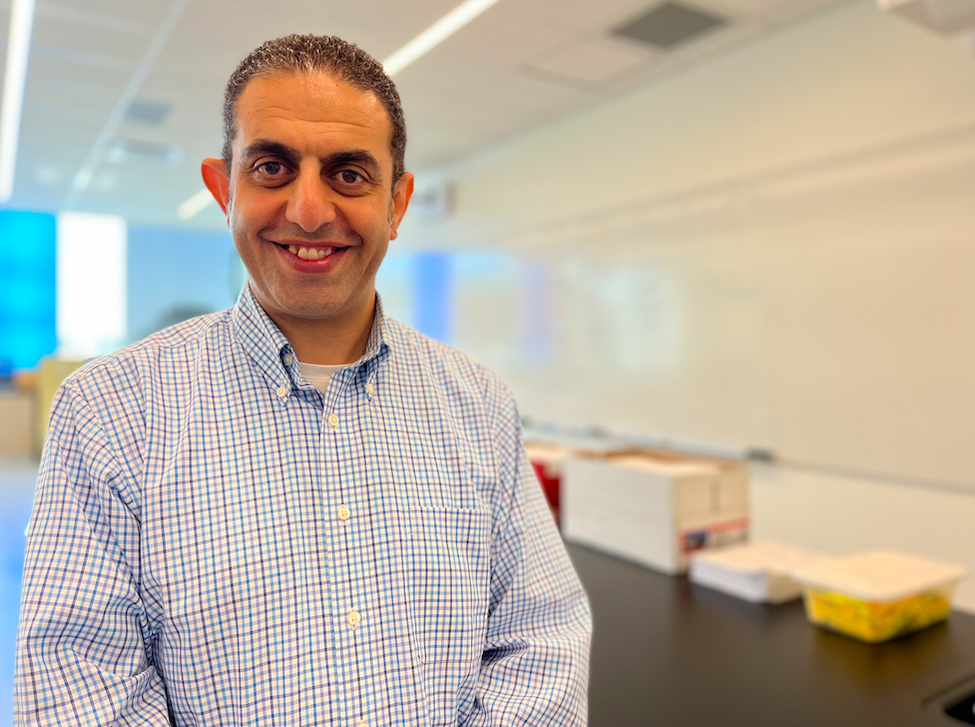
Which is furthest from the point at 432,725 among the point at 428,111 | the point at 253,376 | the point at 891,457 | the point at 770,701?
the point at 428,111

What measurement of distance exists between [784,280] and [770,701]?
8.38 feet

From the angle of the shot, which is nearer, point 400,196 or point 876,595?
point 400,196

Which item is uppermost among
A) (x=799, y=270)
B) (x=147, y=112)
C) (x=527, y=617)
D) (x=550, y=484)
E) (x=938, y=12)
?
(x=147, y=112)

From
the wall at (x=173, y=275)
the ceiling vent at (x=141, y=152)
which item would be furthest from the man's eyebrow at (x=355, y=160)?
the wall at (x=173, y=275)

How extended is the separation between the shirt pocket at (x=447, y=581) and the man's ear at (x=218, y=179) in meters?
→ 0.46

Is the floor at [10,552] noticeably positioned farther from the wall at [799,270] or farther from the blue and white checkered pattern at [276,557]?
the wall at [799,270]

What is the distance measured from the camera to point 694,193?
3787mm

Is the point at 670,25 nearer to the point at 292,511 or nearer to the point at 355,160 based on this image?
the point at 355,160

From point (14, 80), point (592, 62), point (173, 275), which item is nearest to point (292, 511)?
point (592, 62)

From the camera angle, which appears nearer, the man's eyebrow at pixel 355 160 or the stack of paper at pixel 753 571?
the man's eyebrow at pixel 355 160

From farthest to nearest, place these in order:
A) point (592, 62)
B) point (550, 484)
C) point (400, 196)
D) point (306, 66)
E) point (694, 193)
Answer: point (694, 193) → point (592, 62) → point (550, 484) → point (400, 196) → point (306, 66)

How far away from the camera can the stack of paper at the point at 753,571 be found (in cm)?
161

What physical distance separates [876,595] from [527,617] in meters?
0.78

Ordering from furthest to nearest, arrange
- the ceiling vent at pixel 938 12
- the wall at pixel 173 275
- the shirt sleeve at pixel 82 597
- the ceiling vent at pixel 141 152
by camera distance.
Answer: the wall at pixel 173 275 → the ceiling vent at pixel 141 152 → the ceiling vent at pixel 938 12 → the shirt sleeve at pixel 82 597
